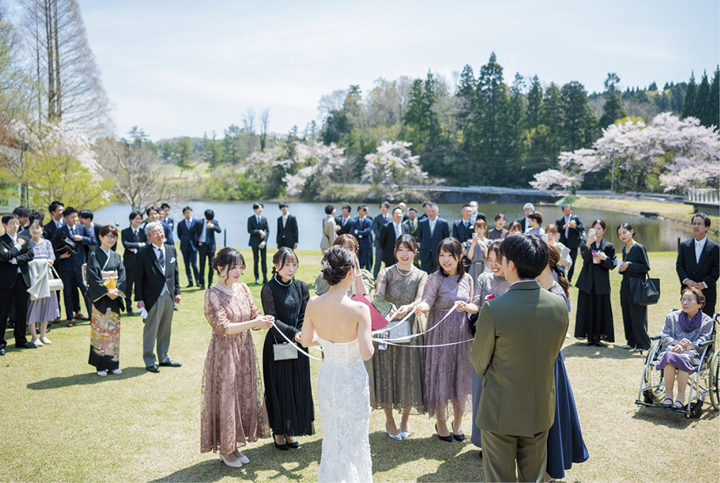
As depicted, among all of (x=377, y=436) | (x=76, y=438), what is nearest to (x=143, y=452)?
(x=76, y=438)

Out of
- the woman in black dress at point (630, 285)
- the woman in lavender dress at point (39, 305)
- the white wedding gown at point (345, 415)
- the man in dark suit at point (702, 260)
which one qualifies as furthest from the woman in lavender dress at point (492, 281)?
the woman in lavender dress at point (39, 305)

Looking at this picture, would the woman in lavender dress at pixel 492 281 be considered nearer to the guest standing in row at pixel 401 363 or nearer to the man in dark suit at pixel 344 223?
the guest standing in row at pixel 401 363

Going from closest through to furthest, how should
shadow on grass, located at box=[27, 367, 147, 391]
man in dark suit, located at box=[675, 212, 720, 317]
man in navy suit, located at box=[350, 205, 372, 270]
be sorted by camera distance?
shadow on grass, located at box=[27, 367, 147, 391]
man in dark suit, located at box=[675, 212, 720, 317]
man in navy suit, located at box=[350, 205, 372, 270]

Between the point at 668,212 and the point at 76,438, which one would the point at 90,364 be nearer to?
the point at 76,438

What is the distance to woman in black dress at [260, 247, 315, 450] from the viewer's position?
395 centimetres

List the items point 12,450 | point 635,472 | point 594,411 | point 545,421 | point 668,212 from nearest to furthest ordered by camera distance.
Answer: point 545,421
point 635,472
point 12,450
point 594,411
point 668,212

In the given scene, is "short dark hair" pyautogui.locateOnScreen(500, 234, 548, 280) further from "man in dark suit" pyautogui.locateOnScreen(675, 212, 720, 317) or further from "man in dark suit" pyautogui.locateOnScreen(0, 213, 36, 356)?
"man in dark suit" pyautogui.locateOnScreen(0, 213, 36, 356)

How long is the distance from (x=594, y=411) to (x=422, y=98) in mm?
52207

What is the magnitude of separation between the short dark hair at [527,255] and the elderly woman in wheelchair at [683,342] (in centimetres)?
316

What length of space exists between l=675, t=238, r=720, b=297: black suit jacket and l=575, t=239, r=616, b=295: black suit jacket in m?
0.89

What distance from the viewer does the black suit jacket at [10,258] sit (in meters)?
6.35

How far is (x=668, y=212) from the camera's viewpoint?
3142 centimetres

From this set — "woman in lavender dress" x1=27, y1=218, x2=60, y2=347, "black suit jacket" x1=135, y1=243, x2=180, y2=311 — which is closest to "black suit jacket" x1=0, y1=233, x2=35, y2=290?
"woman in lavender dress" x1=27, y1=218, x2=60, y2=347

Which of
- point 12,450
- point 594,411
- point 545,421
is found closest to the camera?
point 545,421
